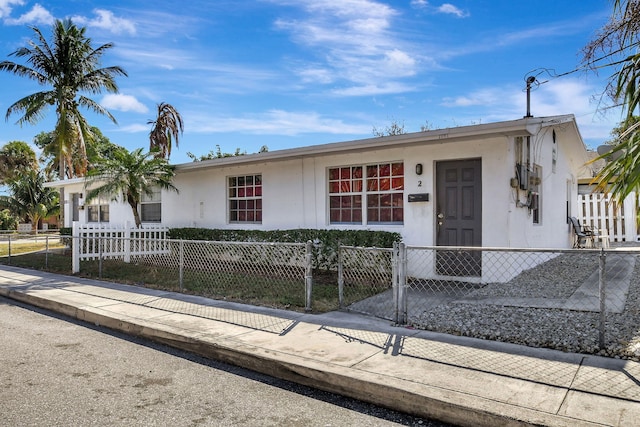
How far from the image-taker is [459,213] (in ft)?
29.4

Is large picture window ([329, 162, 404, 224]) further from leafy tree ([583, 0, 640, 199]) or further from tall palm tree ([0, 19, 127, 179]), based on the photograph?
tall palm tree ([0, 19, 127, 179])

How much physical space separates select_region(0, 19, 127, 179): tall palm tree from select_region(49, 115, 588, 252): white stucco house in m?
12.1

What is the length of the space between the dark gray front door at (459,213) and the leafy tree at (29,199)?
37.4m

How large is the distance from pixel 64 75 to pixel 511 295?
75.7ft

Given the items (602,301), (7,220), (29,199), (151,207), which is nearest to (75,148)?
(29,199)

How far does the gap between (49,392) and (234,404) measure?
5.62 feet

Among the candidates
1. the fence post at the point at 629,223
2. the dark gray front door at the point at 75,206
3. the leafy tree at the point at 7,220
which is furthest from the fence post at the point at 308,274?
the leafy tree at the point at 7,220

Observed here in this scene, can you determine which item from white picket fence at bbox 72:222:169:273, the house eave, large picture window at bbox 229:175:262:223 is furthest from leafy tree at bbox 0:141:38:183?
the house eave

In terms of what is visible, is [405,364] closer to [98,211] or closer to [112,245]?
[112,245]

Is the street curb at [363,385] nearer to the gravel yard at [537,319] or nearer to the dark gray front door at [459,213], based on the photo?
the gravel yard at [537,319]

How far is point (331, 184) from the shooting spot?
35.4 ft

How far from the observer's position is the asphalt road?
3.42m

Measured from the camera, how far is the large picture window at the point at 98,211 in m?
17.7

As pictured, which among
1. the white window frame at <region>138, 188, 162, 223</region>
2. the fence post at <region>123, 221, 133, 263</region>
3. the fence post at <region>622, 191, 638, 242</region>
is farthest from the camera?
the fence post at <region>622, 191, 638, 242</region>
